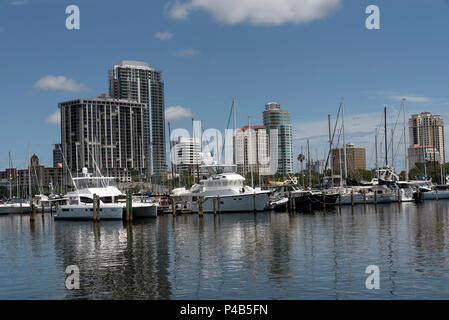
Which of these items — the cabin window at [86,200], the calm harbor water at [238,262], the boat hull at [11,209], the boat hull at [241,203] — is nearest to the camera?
the calm harbor water at [238,262]

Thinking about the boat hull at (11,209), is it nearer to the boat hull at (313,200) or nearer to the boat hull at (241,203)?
the boat hull at (241,203)

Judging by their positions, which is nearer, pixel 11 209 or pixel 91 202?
pixel 91 202

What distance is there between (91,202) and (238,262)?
138 ft

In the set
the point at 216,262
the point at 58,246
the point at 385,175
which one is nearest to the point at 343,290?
the point at 216,262

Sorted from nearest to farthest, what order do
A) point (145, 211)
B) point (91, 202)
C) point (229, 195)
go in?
1. point (91, 202)
2. point (145, 211)
3. point (229, 195)

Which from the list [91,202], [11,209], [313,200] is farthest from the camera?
[11,209]

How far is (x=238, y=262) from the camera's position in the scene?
29.3 metres

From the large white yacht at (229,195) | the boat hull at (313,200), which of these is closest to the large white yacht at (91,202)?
the large white yacht at (229,195)

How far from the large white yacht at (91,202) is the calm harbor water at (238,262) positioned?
1536 centimetres

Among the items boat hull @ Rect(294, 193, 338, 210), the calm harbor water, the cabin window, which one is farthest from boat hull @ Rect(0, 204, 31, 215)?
boat hull @ Rect(294, 193, 338, 210)

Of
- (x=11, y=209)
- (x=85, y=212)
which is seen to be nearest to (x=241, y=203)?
(x=85, y=212)

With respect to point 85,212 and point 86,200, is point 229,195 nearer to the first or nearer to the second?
point 86,200

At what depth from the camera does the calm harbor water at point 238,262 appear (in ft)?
73.3

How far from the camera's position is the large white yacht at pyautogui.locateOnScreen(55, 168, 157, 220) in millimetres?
65456
